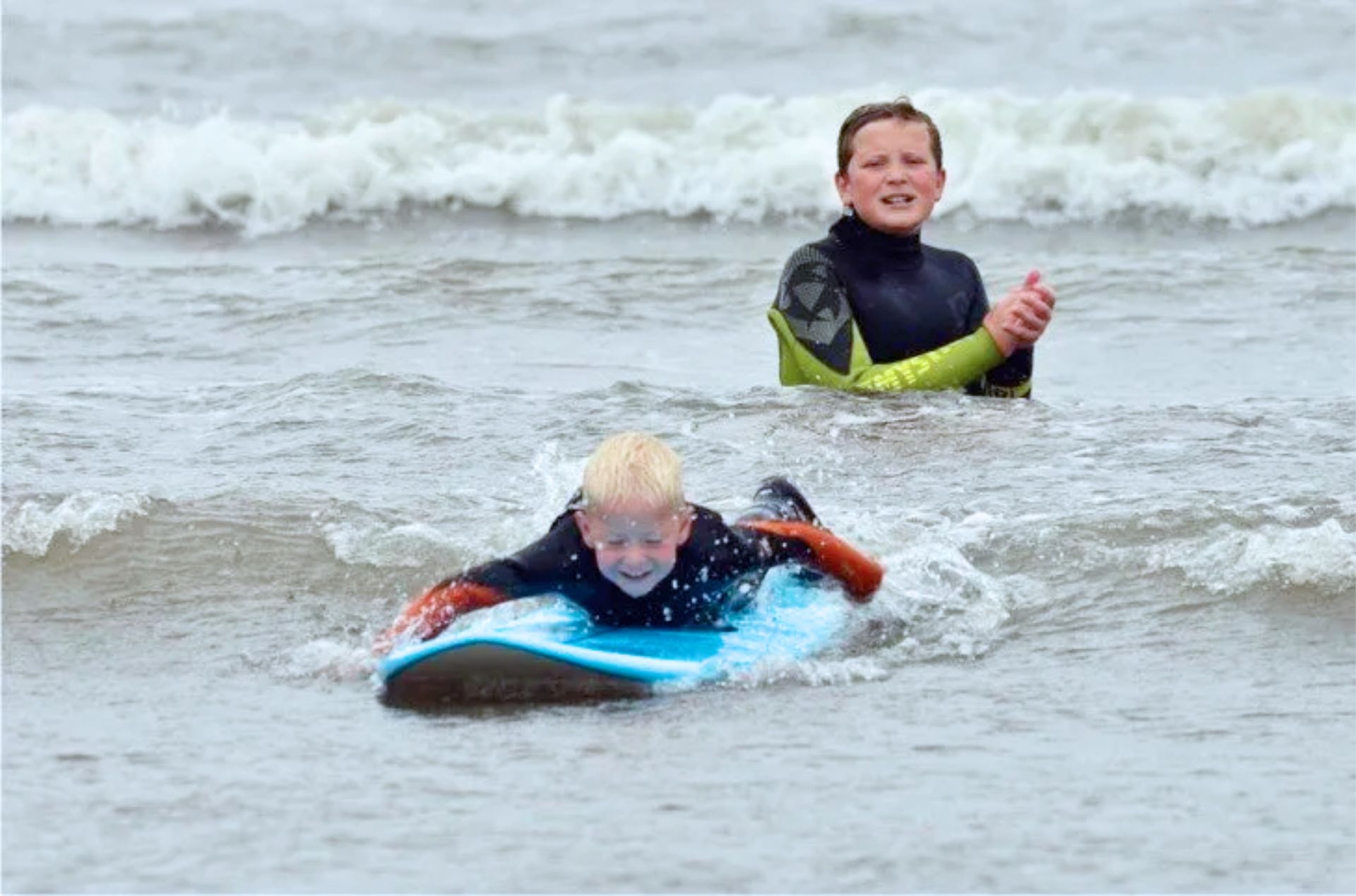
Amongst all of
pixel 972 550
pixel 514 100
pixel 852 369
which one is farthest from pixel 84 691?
pixel 514 100

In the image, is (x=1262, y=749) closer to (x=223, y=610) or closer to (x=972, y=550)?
(x=972, y=550)

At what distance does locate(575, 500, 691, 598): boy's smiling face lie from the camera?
21.3 feet

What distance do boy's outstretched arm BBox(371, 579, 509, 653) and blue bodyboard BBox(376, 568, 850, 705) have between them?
0.06 metres

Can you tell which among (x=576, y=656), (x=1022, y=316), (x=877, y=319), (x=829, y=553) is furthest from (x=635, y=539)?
(x=877, y=319)

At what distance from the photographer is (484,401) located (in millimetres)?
10344

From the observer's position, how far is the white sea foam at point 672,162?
17.1 meters

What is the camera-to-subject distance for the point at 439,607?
6730mm

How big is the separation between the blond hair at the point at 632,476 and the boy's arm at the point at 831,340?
3168 mm

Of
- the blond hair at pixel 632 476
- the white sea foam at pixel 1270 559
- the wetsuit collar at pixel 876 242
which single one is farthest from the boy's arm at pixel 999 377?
the blond hair at pixel 632 476

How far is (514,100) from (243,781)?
14.6 m

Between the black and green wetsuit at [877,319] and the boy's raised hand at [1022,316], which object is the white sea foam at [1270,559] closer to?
the boy's raised hand at [1022,316]

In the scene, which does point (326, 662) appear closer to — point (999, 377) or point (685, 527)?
point (685, 527)

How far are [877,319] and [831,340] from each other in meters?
0.20

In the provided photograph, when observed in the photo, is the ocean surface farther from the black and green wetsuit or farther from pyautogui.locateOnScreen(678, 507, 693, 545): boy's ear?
pyautogui.locateOnScreen(678, 507, 693, 545): boy's ear
